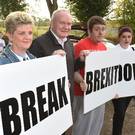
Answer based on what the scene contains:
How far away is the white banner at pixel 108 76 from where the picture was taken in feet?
16.5

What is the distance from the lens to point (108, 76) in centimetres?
547

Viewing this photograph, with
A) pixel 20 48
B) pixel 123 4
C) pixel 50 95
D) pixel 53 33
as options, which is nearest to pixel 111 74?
pixel 53 33

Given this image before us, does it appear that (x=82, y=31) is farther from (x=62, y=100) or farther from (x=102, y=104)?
(x=62, y=100)

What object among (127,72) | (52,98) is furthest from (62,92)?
(127,72)

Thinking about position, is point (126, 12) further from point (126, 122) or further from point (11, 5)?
point (126, 122)

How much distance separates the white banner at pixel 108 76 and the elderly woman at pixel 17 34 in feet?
4.75

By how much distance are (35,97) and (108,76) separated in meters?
2.10

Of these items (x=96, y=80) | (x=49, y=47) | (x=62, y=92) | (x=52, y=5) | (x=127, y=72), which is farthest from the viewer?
(x=52, y=5)

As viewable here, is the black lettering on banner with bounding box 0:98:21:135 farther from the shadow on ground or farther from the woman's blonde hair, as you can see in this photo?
the shadow on ground

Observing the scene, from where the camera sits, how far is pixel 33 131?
351 cm

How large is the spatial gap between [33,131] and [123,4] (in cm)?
2556

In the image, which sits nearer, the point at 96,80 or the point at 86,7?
the point at 96,80

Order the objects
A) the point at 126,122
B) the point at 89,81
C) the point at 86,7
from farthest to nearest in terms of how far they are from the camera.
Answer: the point at 86,7
the point at 126,122
the point at 89,81

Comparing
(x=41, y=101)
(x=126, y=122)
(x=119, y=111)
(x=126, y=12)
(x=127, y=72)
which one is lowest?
(x=126, y=122)
